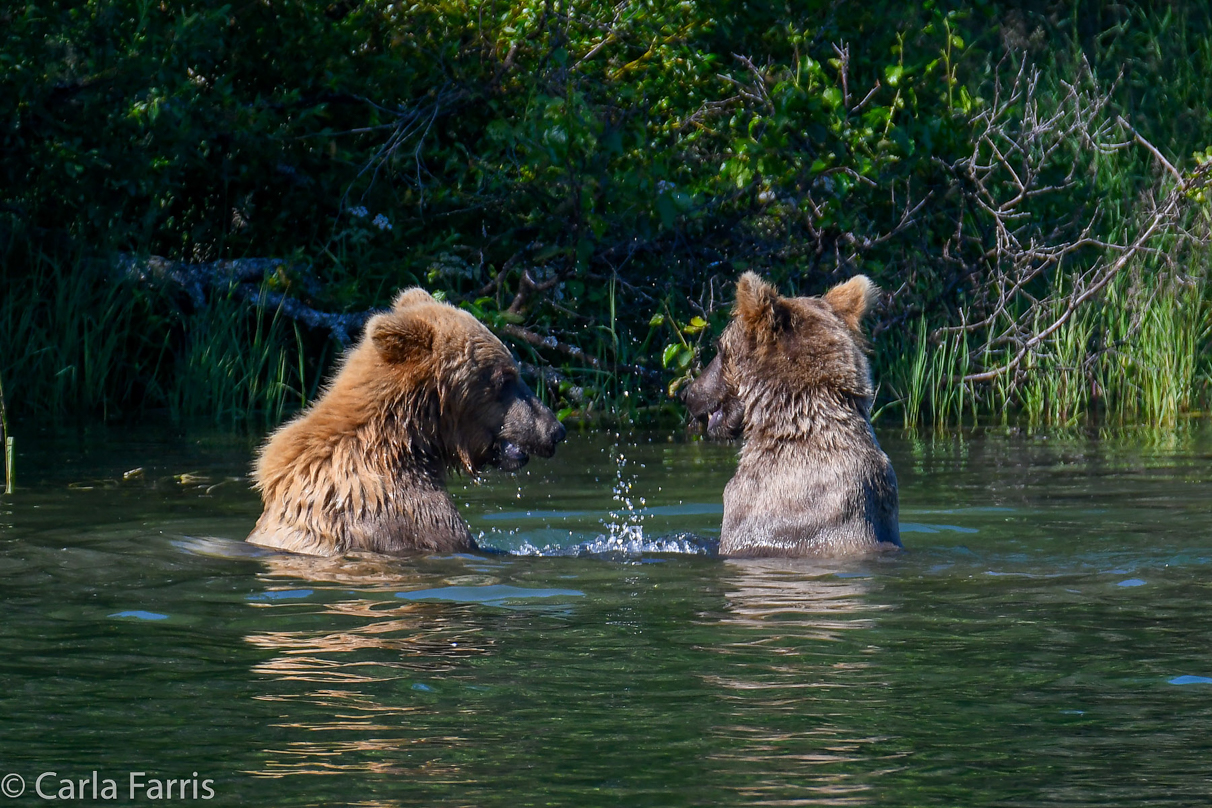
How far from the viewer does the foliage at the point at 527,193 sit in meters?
13.0

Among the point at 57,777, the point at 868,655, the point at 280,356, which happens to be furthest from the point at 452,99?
the point at 57,777

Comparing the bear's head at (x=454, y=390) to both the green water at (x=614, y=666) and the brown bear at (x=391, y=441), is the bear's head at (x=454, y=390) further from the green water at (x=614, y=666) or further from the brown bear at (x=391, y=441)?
the green water at (x=614, y=666)

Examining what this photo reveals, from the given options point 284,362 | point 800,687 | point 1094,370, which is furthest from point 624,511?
point 1094,370

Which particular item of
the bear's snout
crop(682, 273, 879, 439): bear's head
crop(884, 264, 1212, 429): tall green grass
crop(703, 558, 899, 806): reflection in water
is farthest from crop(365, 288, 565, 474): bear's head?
crop(884, 264, 1212, 429): tall green grass

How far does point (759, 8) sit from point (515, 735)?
10822mm

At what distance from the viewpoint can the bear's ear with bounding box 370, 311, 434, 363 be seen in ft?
23.1

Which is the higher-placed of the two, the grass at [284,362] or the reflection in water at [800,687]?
the grass at [284,362]

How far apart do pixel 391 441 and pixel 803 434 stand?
1805 millimetres

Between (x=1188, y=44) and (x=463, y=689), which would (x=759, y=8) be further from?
(x=463, y=689)

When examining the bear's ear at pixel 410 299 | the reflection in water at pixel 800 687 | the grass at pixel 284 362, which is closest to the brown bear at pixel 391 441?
the bear's ear at pixel 410 299

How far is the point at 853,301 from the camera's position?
25.3 ft

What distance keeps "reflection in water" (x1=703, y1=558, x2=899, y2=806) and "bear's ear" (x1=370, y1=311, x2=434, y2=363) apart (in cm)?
167

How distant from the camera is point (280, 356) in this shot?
45.9 feet

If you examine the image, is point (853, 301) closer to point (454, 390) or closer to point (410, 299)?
point (454, 390)
